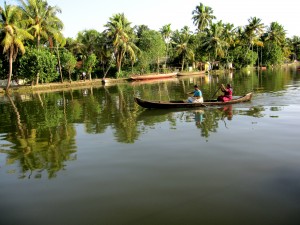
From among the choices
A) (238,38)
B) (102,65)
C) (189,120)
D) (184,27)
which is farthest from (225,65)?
(189,120)

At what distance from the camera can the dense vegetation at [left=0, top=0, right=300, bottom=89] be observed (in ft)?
116

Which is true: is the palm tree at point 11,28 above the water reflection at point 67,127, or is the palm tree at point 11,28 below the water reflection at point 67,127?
above

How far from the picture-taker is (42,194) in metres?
6.43

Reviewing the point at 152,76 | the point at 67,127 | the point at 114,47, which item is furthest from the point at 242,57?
the point at 67,127

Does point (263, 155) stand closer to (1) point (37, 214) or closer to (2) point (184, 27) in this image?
(1) point (37, 214)

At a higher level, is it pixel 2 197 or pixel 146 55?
pixel 146 55

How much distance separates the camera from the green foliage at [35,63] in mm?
35969

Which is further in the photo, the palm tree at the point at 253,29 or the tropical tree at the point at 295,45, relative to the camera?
the tropical tree at the point at 295,45

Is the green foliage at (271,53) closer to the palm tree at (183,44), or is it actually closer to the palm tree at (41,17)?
the palm tree at (183,44)

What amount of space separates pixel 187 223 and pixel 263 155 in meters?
3.92

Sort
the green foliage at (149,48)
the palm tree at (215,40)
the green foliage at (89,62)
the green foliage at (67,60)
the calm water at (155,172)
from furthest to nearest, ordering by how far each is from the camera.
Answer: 1. the palm tree at (215,40)
2. the green foliage at (149,48)
3. the green foliage at (89,62)
4. the green foliage at (67,60)
5. the calm water at (155,172)

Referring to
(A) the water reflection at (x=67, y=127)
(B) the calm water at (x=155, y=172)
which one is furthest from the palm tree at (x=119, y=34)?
(B) the calm water at (x=155, y=172)

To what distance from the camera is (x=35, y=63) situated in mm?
35969

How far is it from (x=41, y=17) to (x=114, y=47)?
42.1 ft
